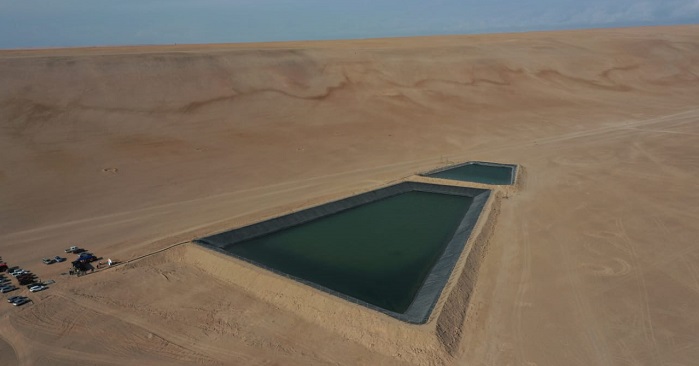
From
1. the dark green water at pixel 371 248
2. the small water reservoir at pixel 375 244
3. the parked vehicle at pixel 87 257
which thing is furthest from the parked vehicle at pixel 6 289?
the dark green water at pixel 371 248

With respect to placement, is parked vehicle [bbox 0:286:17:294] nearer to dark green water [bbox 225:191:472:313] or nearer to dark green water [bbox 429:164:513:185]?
dark green water [bbox 225:191:472:313]

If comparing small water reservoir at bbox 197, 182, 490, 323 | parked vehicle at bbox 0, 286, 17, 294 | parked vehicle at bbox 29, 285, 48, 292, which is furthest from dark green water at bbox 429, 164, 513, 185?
parked vehicle at bbox 0, 286, 17, 294

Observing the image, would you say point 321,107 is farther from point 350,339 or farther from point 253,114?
point 350,339

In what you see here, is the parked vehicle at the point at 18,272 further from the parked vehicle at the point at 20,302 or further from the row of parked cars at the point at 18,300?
the parked vehicle at the point at 20,302

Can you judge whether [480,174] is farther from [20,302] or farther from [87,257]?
[20,302]

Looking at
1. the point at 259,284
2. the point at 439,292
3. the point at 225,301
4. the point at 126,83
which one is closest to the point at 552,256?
the point at 439,292

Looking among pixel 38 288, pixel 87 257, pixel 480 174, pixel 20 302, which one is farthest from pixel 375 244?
pixel 20 302
